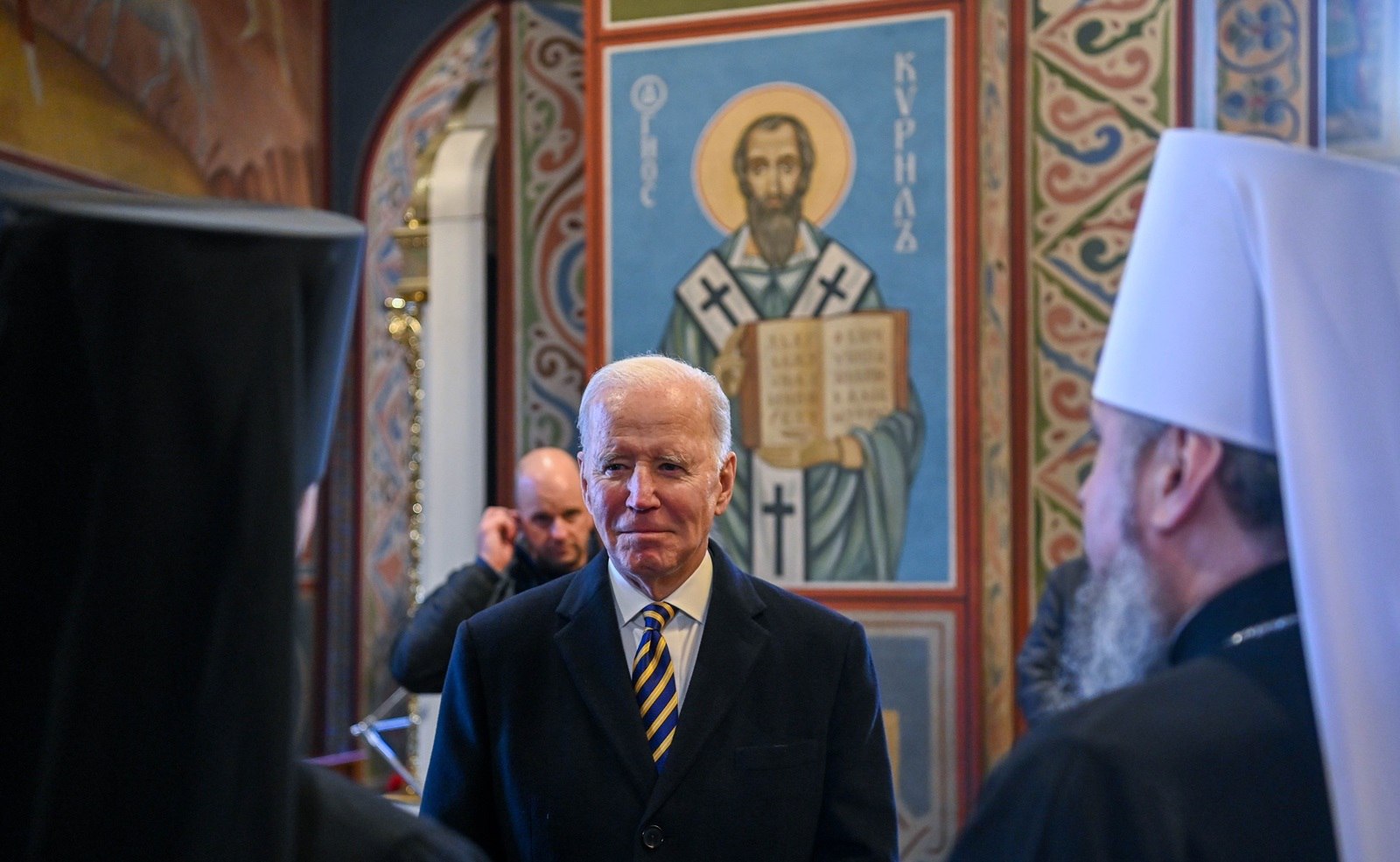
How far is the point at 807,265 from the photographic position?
5602 millimetres

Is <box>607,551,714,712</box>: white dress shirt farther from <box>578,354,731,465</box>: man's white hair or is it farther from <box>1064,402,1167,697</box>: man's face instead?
A: <box>1064,402,1167,697</box>: man's face

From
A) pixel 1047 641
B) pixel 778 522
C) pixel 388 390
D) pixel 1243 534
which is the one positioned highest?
pixel 388 390

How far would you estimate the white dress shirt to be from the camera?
251cm

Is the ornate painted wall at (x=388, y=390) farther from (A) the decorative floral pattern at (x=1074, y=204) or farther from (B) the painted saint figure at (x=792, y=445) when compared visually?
(A) the decorative floral pattern at (x=1074, y=204)

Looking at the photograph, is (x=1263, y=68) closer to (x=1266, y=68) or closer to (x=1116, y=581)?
(x=1266, y=68)

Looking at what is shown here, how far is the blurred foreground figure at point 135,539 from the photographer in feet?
3.78

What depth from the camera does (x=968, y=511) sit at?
17.8 ft

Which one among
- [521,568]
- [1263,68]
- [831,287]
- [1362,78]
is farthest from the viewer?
[1362,78]

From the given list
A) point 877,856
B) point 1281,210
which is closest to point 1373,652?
point 1281,210

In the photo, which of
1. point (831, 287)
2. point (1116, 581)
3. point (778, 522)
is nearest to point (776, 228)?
point (831, 287)

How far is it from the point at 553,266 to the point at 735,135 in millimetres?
1766

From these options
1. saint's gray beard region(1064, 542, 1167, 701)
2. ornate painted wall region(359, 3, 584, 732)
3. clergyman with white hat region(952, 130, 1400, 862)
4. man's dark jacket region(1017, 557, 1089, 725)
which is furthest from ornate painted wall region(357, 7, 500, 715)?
clergyman with white hat region(952, 130, 1400, 862)

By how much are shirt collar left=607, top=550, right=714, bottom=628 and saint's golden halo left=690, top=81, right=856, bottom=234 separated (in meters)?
3.28

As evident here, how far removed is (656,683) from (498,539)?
2.58 meters
